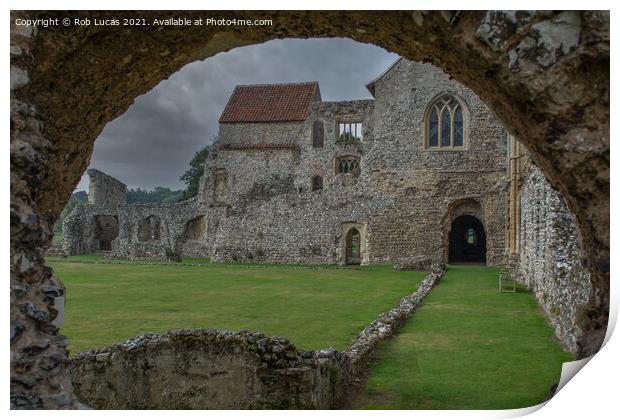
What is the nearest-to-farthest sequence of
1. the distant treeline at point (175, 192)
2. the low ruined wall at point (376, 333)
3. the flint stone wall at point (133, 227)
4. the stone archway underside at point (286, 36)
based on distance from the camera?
1. the stone archway underside at point (286, 36)
2. the low ruined wall at point (376, 333)
3. the flint stone wall at point (133, 227)
4. the distant treeline at point (175, 192)

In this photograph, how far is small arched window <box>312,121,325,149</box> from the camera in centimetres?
3034

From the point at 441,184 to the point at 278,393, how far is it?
1882 centimetres

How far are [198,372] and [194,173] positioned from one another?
46.1 metres

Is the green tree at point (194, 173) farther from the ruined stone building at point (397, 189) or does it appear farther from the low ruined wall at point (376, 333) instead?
the low ruined wall at point (376, 333)

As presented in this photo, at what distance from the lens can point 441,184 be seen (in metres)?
22.8

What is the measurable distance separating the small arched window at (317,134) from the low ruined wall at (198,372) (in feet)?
83.9

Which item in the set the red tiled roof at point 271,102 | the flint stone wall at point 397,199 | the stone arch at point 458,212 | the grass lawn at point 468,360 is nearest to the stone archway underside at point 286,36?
the grass lawn at point 468,360

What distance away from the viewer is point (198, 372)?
524 centimetres

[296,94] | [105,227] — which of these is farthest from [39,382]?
[105,227]

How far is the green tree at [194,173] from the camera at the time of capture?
4863cm

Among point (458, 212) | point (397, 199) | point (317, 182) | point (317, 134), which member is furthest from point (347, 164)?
point (458, 212)

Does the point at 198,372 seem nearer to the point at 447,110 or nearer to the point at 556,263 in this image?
the point at 556,263

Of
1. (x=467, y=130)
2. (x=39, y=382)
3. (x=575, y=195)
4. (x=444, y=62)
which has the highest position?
(x=467, y=130)

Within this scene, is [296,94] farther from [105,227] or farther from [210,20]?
[210,20]
